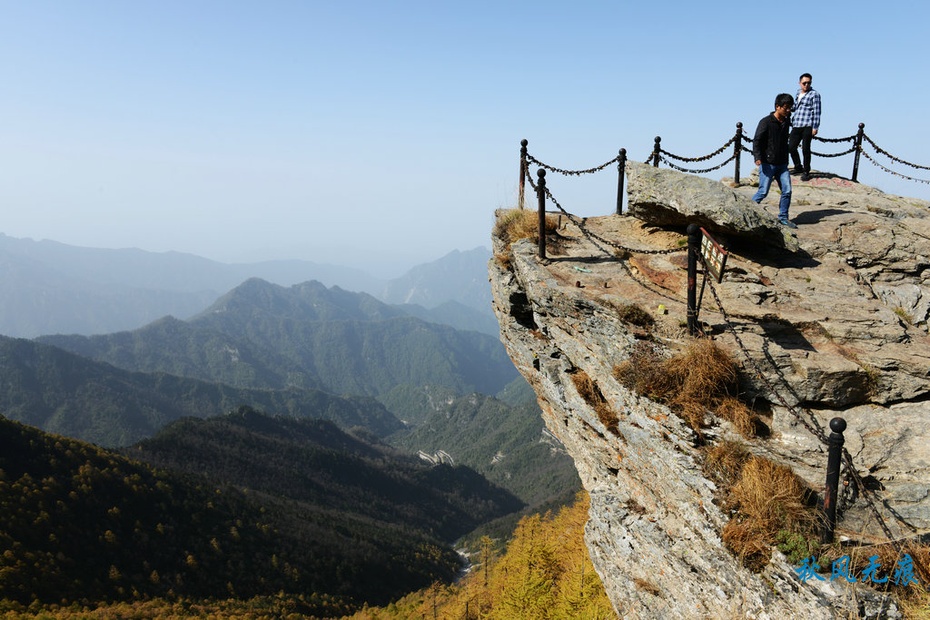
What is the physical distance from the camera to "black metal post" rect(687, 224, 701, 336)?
7.60m

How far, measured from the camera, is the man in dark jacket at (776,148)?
10.9m

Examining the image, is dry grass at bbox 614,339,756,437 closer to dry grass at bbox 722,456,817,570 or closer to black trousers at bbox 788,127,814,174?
dry grass at bbox 722,456,817,570

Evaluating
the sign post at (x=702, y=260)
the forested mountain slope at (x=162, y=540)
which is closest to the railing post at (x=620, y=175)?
the sign post at (x=702, y=260)

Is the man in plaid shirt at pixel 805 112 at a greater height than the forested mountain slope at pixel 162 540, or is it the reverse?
the man in plaid shirt at pixel 805 112

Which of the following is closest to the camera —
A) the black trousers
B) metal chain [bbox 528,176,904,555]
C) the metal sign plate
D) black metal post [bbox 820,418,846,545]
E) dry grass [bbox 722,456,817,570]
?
black metal post [bbox 820,418,846,545]

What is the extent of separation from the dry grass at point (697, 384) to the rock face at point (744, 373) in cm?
23

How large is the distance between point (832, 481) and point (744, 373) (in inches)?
92.8

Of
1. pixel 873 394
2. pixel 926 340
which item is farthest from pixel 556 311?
pixel 926 340

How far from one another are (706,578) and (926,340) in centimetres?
608

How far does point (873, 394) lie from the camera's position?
7398mm

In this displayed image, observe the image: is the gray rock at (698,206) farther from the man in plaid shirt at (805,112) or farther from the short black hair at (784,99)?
the man in plaid shirt at (805,112)

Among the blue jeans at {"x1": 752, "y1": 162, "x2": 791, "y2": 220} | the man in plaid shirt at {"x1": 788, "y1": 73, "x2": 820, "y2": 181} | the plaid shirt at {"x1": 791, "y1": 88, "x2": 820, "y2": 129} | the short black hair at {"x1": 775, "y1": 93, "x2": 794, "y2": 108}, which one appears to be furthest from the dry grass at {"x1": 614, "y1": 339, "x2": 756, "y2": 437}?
the plaid shirt at {"x1": 791, "y1": 88, "x2": 820, "y2": 129}

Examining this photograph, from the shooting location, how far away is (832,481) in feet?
17.8

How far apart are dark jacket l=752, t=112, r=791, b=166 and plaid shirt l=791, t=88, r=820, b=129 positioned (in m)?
4.17
